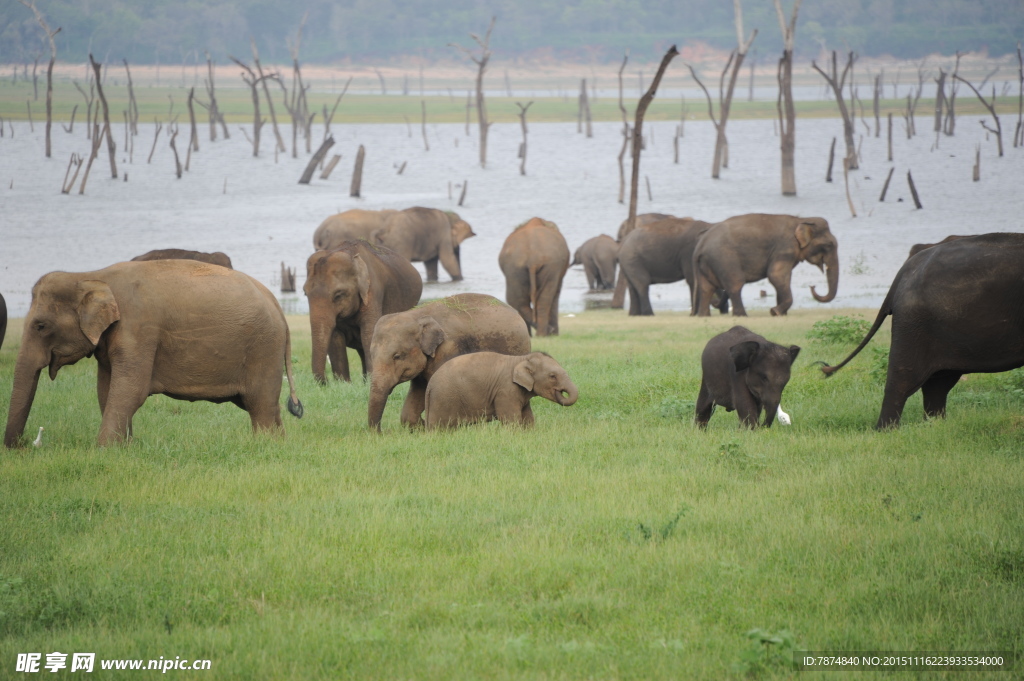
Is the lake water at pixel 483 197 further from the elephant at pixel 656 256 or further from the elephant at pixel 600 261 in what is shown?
the elephant at pixel 656 256

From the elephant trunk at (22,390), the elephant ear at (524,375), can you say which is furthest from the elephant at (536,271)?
the elephant trunk at (22,390)

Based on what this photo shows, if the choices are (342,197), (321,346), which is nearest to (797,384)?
(321,346)

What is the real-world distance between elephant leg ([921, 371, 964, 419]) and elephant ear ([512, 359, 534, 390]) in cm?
368

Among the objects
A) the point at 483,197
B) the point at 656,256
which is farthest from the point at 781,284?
the point at 483,197

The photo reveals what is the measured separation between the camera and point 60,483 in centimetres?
819

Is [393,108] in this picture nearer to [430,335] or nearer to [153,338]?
[430,335]

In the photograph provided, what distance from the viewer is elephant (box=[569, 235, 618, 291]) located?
3394 centimetres

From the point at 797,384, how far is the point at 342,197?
151 feet

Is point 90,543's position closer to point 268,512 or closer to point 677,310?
point 268,512

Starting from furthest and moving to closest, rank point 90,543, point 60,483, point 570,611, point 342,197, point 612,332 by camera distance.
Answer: point 342,197
point 612,332
point 60,483
point 90,543
point 570,611

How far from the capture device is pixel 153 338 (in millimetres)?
9117

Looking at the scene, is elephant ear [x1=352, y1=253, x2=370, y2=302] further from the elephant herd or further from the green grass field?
the green grass field

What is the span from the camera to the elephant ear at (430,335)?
10.8 m

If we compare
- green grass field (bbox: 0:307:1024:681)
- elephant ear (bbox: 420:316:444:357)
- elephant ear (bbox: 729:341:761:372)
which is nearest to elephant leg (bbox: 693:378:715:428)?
green grass field (bbox: 0:307:1024:681)
